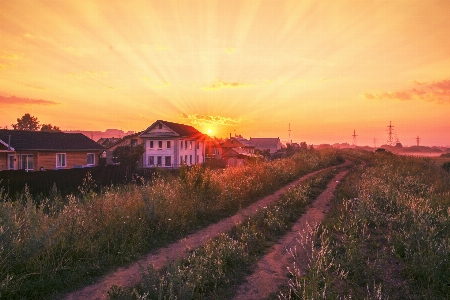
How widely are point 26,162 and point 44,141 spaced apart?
3.25 m

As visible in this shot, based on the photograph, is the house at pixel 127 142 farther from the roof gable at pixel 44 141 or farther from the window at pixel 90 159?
the roof gable at pixel 44 141

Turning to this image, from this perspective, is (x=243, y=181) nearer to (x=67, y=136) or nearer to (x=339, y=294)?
(x=339, y=294)

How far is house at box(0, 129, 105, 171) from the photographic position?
28.6 m

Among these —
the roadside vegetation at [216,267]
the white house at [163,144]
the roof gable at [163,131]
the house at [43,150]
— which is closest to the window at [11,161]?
the house at [43,150]

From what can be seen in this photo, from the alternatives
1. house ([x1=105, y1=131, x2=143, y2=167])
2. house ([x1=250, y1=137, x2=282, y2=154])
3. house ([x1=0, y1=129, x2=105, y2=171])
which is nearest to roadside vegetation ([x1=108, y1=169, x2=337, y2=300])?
house ([x1=0, y1=129, x2=105, y2=171])

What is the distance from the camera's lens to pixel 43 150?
101 ft

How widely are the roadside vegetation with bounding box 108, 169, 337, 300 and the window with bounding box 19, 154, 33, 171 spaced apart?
30176 millimetres

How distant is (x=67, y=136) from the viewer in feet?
118

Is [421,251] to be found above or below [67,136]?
below

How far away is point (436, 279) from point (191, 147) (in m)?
44.1

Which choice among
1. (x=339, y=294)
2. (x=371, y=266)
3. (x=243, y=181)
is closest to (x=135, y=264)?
(x=339, y=294)

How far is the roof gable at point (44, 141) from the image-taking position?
29.1 meters

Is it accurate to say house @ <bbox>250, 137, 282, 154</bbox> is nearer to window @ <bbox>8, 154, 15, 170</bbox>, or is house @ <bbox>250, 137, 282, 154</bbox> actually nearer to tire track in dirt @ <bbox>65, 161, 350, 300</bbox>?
window @ <bbox>8, 154, 15, 170</bbox>

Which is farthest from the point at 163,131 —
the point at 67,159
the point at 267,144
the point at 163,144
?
the point at 267,144
